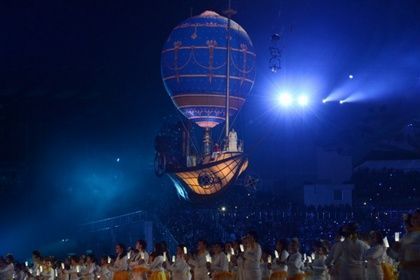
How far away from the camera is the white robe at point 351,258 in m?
13.8

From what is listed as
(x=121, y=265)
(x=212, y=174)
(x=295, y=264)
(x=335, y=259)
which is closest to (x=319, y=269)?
(x=295, y=264)

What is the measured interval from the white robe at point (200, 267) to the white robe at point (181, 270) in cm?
18

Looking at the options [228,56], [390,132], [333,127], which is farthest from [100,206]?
[390,132]

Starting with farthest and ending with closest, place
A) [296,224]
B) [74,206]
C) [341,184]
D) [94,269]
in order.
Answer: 1. [341,184]
2. [74,206]
3. [296,224]
4. [94,269]

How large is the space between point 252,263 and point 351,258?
2993 mm

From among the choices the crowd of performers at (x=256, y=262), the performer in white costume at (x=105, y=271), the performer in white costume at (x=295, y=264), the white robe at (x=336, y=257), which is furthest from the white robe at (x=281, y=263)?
the performer in white costume at (x=105, y=271)

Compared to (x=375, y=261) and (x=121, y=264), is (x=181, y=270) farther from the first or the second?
(x=375, y=261)

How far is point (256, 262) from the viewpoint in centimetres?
1623

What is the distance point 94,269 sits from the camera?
773 inches

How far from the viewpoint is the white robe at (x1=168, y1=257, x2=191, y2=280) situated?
57.4 feet

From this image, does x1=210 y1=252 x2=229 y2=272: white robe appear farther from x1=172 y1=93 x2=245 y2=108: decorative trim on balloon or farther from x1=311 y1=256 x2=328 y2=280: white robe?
x1=172 y1=93 x2=245 y2=108: decorative trim on balloon

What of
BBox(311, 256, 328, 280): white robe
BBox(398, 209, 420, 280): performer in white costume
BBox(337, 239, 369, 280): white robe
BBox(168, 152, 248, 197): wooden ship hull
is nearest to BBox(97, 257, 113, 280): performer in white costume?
BBox(311, 256, 328, 280): white robe

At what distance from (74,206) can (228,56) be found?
1051 cm

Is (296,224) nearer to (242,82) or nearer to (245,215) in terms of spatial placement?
(245,215)
